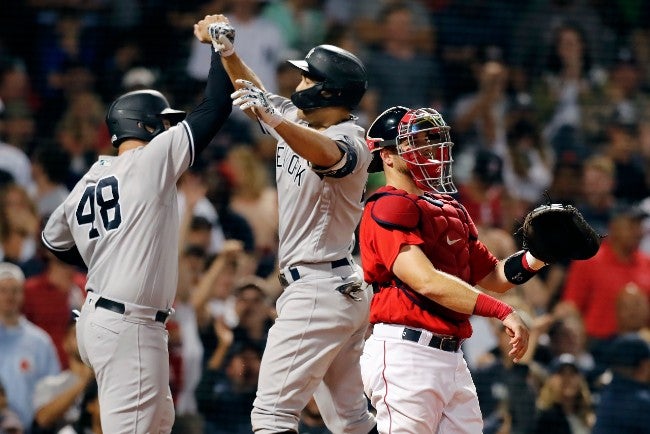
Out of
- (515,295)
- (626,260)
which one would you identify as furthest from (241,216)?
(626,260)

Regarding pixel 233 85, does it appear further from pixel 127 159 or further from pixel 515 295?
pixel 515 295

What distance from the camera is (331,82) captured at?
488cm

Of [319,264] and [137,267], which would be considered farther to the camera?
[319,264]

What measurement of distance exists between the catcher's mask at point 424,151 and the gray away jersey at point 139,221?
802 millimetres

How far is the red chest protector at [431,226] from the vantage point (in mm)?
4461

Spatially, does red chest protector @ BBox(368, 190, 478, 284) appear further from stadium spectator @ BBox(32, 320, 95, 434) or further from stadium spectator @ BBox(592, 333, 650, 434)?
stadium spectator @ BBox(32, 320, 95, 434)

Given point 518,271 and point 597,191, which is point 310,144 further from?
point 597,191

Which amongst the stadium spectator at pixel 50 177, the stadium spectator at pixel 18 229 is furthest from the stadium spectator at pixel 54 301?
the stadium spectator at pixel 50 177

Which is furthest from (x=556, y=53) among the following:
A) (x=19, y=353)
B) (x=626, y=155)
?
(x=19, y=353)

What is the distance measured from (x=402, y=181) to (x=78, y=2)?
638cm

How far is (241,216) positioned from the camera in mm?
8484

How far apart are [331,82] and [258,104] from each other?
0.54 metres

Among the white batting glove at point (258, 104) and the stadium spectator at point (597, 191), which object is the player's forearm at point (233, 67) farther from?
the stadium spectator at point (597, 191)

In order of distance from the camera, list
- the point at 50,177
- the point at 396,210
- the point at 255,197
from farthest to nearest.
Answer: the point at 50,177 → the point at 255,197 → the point at 396,210
